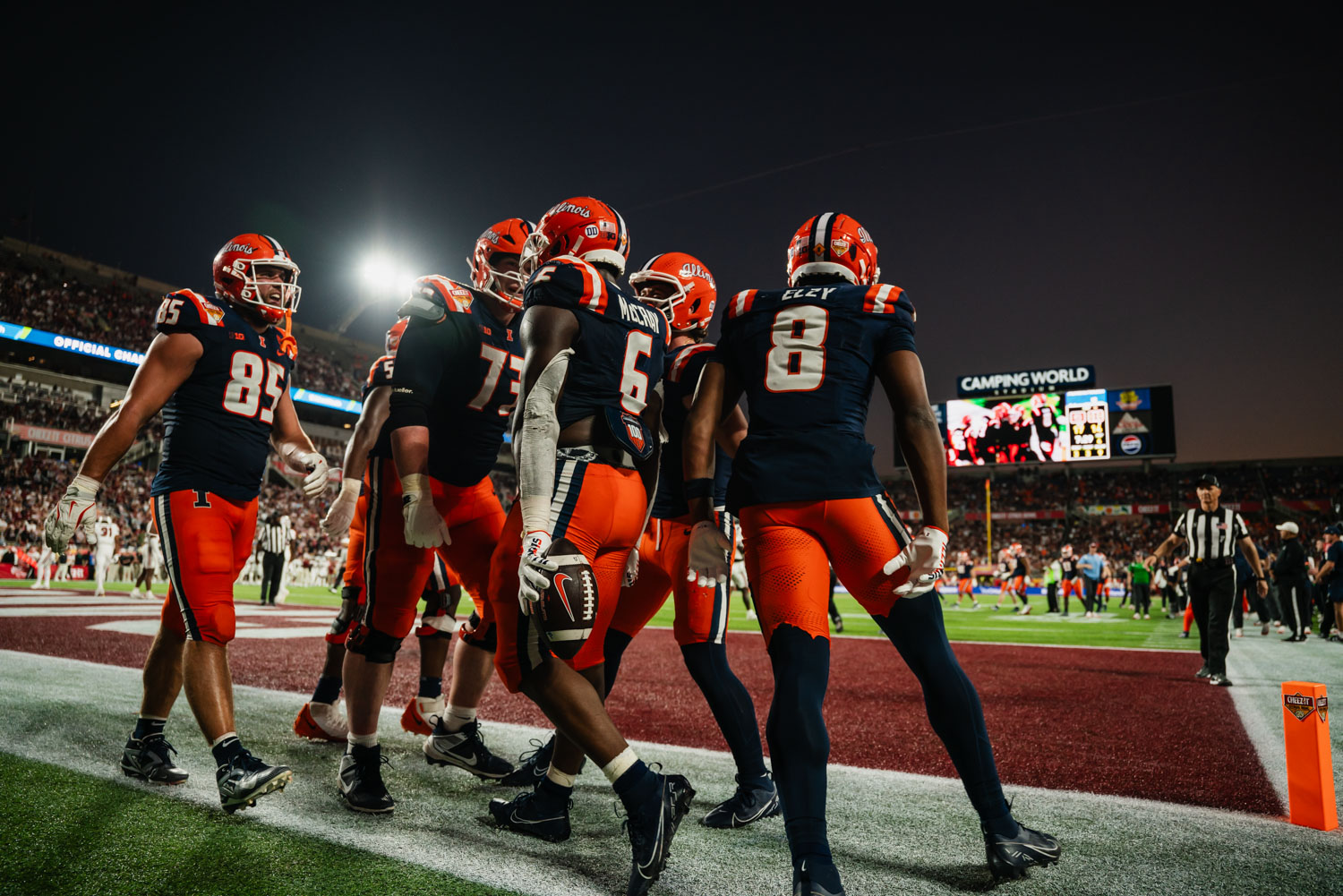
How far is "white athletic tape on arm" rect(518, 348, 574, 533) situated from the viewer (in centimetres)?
252

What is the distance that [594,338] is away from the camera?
2.74 m

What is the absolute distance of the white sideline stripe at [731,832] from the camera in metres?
2.47

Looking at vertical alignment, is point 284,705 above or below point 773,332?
below

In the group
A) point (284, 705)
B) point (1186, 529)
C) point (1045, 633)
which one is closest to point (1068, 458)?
point (1045, 633)

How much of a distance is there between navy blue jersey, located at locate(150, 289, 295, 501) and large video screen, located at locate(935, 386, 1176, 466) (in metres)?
37.0

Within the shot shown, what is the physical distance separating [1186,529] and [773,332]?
6967mm

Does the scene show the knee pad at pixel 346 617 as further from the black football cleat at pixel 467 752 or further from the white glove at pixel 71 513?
the white glove at pixel 71 513

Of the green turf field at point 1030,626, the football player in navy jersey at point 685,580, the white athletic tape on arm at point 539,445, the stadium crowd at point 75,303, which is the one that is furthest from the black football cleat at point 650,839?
the stadium crowd at point 75,303

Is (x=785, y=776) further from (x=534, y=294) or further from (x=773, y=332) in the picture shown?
(x=534, y=294)

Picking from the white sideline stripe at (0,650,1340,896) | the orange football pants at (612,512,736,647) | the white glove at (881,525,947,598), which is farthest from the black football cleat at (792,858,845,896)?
the orange football pants at (612,512,736,647)

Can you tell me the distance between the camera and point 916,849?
8.95 ft

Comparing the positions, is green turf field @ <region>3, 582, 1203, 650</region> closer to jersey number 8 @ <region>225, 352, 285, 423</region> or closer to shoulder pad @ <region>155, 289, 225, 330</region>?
jersey number 8 @ <region>225, 352, 285, 423</region>

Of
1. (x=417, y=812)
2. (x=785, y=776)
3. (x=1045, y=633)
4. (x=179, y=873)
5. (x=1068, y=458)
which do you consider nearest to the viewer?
(x=785, y=776)

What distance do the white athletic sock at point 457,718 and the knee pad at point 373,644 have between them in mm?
475
